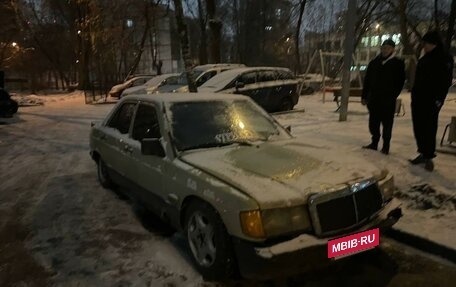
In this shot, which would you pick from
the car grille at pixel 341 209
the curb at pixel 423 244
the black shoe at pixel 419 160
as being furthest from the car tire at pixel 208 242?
the black shoe at pixel 419 160

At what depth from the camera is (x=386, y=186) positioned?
12.7 feet

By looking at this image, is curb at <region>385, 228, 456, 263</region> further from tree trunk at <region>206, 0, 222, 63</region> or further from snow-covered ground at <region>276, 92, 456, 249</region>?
tree trunk at <region>206, 0, 222, 63</region>

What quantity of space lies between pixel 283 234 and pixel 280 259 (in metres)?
0.19

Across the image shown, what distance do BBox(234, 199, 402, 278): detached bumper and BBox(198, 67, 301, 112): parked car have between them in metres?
10.7

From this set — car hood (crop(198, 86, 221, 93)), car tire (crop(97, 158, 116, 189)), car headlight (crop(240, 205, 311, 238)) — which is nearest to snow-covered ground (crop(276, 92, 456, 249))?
car headlight (crop(240, 205, 311, 238))

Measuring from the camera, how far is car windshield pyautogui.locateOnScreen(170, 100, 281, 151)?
4.41 m

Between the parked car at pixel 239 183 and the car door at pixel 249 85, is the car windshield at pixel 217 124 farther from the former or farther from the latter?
the car door at pixel 249 85

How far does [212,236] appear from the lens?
360 centimetres

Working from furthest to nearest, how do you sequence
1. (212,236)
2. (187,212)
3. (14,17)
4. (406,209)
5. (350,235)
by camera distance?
(14,17), (406,209), (187,212), (212,236), (350,235)

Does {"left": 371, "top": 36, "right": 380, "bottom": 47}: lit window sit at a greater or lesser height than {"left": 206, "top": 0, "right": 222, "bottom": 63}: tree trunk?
greater

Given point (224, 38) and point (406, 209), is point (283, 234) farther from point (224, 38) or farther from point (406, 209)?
point (224, 38)

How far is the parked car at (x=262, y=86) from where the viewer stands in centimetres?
1409

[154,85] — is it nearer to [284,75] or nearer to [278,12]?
[284,75]

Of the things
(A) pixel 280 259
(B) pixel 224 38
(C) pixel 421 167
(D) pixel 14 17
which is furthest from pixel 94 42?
(A) pixel 280 259
